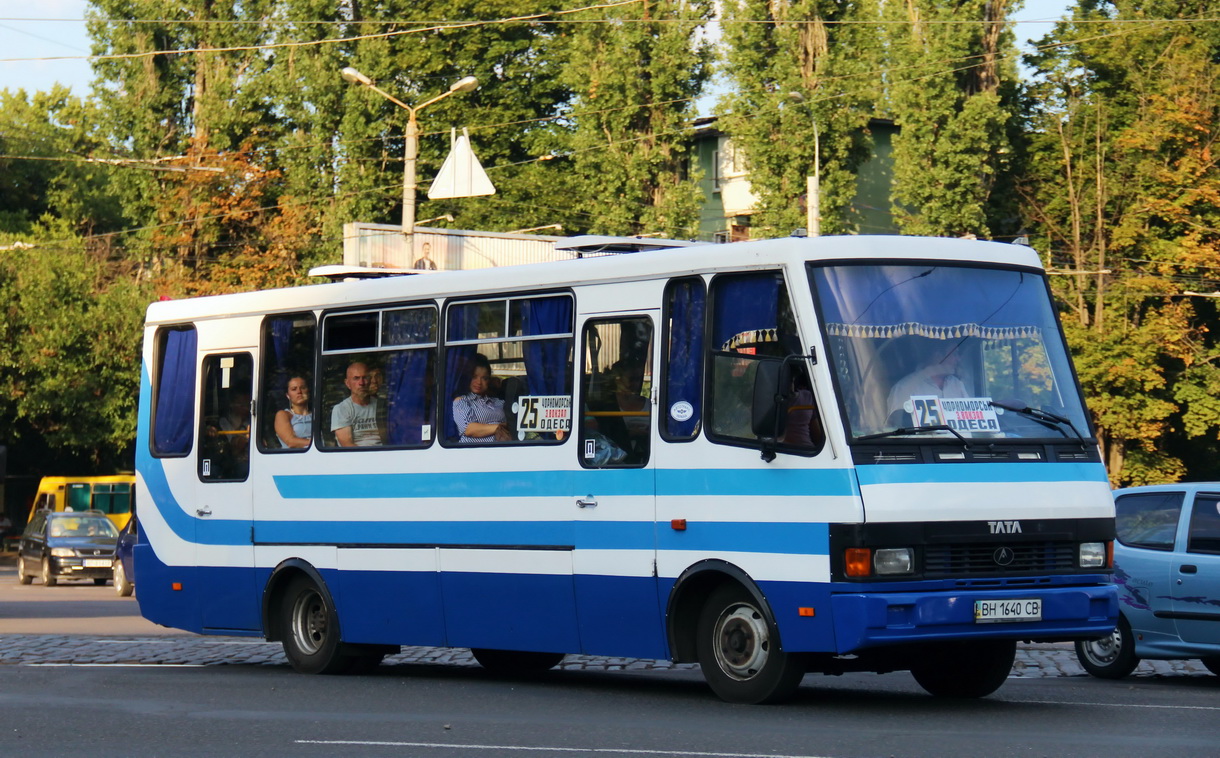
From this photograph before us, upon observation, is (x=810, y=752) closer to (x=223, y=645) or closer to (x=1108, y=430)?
(x=223, y=645)

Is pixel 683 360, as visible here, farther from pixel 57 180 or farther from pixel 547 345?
pixel 57 180

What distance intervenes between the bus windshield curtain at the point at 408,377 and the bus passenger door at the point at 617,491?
1.69 metres

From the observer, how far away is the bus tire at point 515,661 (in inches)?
576

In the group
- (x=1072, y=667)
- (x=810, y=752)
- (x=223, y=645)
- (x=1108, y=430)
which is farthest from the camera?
(x=1108, y=430)

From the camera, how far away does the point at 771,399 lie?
10.9 metres

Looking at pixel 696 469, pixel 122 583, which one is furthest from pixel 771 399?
pixel 122 583

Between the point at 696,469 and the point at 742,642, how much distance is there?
1089 mm

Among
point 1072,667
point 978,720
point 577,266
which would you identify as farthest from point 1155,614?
point 577,266

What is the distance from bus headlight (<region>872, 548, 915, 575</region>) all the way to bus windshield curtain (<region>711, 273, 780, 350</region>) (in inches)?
58.3

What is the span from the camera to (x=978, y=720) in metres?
10.8

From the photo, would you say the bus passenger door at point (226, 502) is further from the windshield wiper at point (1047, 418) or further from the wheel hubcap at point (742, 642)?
the windshield wiper at point (1047, 418)

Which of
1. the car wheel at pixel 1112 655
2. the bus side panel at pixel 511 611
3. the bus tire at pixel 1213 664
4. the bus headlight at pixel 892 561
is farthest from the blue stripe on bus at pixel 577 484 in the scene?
the bus tire at pixel 1213 664

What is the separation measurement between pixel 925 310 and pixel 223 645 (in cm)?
947

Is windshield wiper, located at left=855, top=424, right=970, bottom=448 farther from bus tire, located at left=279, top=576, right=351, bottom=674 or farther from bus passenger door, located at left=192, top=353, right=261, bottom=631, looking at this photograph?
bus passenger door, located at left=192, top=353, right=261, bottom=631
